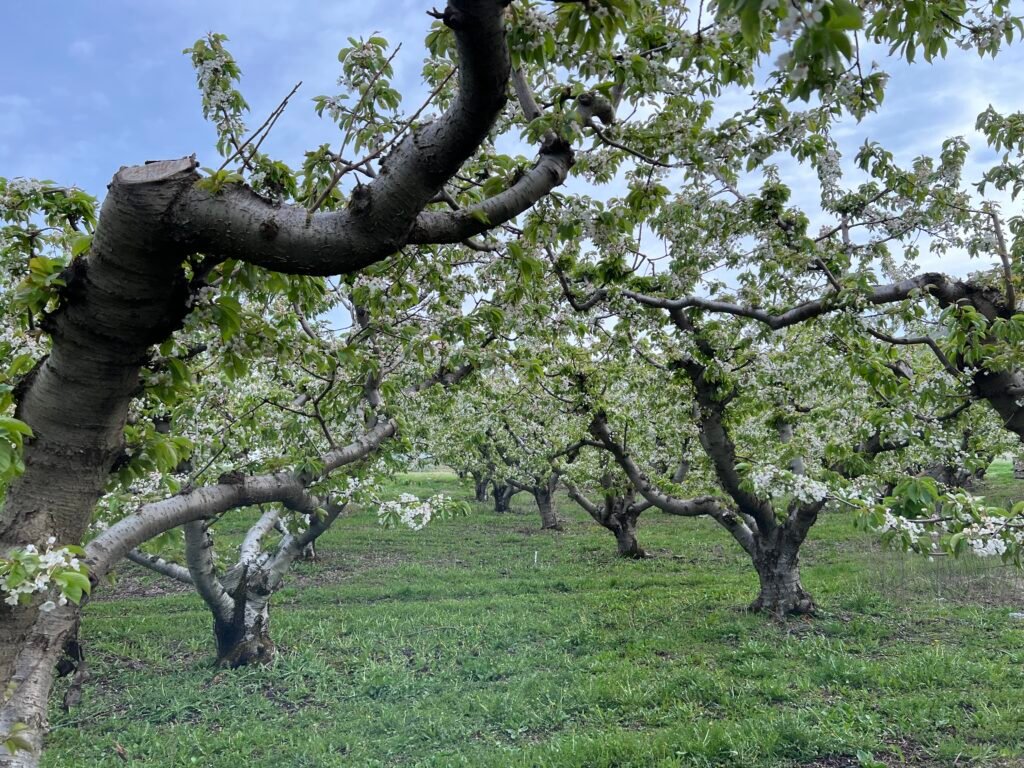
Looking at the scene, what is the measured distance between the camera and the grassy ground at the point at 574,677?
6.05 meters

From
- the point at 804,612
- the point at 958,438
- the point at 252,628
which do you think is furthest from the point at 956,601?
the point at 252,628

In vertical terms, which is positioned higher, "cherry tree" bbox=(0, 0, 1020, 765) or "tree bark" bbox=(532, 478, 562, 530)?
"cherry tree" bbox=(0, 0, 1020, 765)

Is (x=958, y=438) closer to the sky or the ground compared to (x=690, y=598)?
closer to the sky

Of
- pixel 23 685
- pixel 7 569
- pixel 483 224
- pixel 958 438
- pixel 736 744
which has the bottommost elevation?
pixel 736 744

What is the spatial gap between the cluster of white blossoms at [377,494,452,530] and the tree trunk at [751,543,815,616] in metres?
5.96

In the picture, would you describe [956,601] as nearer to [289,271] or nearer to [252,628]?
[252,628]

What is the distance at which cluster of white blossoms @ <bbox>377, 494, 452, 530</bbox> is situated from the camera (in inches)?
298

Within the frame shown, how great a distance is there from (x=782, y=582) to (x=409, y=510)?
259 inches

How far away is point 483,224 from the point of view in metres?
2.52

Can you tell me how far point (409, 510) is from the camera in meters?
7.55

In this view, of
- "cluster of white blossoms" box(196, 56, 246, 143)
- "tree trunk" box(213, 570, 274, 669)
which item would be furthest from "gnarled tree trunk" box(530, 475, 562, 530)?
"cluster of white blossoms" box(196, 56, 246, 143)

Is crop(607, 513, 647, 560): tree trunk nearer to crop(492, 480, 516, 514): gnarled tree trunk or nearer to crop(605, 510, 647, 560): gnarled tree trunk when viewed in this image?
crop(605, 510, 647, 560): gnarled tree trunk

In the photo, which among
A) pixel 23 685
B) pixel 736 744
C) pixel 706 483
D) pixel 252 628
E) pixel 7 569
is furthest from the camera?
pixel 706 483

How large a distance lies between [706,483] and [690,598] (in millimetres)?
2352
